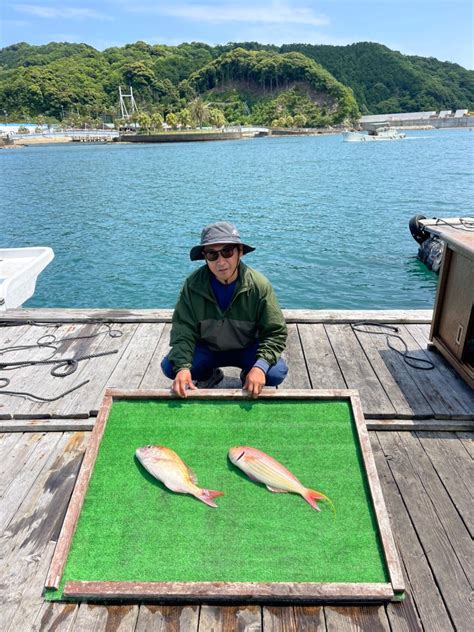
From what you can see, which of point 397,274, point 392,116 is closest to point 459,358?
point 397,274

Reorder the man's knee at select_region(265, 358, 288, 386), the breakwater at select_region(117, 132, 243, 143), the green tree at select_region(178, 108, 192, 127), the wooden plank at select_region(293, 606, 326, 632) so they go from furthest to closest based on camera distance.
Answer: the green tree at select_region(178, 108, 192, 127) → the breakwater at select_region(117, 132, 243, 143) → the man's knee at select_region(265, 358, 288, 386) → the wooden plank at select_region(293, 606, 326, 632)

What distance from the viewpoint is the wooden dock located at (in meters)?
2.04

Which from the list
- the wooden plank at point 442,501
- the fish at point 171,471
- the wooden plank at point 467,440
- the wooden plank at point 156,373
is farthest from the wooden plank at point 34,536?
the wooden plank at point 467,440

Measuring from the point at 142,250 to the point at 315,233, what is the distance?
271 inches

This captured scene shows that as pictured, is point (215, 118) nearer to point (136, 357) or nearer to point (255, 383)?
point (136, 357)

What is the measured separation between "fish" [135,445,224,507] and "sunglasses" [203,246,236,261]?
3.88 feet

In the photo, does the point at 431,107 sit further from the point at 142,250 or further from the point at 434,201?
the point at 142,250

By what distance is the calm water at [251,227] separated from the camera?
1301cm

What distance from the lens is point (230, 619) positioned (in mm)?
2023

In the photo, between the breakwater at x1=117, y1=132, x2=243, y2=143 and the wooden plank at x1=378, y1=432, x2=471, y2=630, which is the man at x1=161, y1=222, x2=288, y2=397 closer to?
the wooden plank at x1=378, y1=432, x2=471, y2=630

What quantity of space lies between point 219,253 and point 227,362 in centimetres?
97

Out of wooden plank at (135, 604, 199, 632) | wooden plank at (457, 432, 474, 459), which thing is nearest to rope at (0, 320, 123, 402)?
wooden plank at (135, 604, 199, 632)

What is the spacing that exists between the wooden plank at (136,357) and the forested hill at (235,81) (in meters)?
140

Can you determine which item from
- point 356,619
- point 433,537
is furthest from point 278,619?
point 433,537
